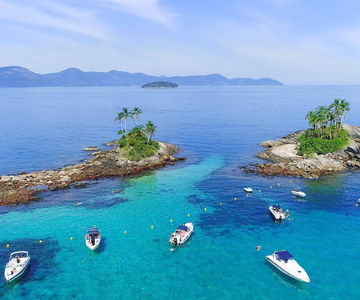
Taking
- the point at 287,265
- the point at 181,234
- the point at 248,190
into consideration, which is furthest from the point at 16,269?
the point at 248,190

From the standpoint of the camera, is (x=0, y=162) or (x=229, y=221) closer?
(x=229, y=221)

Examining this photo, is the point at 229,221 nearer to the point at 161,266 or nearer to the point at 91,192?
the point at 161,266

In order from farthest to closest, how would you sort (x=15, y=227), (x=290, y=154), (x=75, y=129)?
(x=75, y=129)
(x=290, y=154)
(x=15, y=227)

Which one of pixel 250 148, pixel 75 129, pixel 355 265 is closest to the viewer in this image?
pixel 355 265

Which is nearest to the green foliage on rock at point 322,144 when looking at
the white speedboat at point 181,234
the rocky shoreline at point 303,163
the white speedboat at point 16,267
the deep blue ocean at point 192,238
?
the rocky shoreline at point 303,163

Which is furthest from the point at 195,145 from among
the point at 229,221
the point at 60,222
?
the point at 60,222

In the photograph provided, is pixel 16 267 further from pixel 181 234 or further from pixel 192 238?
pixel 192 238

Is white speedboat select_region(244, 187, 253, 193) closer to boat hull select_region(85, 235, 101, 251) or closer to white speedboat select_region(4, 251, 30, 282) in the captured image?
boat hull select_region(85, 235, 101, 251)
